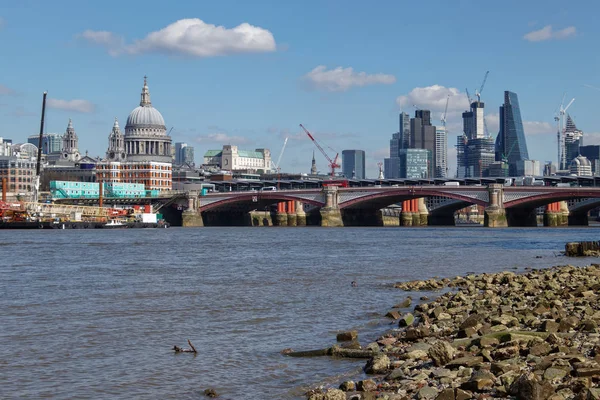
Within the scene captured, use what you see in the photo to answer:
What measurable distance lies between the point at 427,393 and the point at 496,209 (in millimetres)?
103739

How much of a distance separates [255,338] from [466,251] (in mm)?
41425

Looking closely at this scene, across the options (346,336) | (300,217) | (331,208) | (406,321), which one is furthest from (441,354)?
(300,217)

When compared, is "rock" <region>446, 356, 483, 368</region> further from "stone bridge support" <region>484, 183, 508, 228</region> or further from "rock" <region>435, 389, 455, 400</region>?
"stone bridge support" <region>484, 183, 508, 228</region>

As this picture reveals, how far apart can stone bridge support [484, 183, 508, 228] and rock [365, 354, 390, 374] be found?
9840 centimetres

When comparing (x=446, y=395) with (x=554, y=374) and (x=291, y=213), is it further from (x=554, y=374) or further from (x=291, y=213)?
(x=291, y=213)

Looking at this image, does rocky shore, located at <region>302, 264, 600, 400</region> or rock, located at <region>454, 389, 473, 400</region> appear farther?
rocky shore, located at <region>302, 264, 600, 400</region>

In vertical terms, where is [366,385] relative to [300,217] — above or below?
below

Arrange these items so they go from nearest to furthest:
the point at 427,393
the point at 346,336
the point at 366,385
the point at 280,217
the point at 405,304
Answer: the point at 427,393 < the point at 366,385 < the point at 346,336 < the point at 405,304 < the point at 280,217

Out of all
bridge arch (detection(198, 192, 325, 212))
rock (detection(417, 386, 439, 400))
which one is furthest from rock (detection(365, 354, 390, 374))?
bridge arch (detection(198, 192, 325, 212))

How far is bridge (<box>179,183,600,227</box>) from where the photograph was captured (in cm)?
11444

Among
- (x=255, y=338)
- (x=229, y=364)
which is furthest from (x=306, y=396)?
(x=255, y=338)

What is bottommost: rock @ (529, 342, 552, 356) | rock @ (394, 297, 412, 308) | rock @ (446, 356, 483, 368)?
rock @ (446, 356, 483, 368)

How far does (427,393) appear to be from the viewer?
45.9 feet

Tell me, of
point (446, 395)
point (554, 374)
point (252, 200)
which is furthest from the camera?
point (252, 200)
